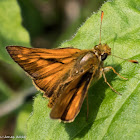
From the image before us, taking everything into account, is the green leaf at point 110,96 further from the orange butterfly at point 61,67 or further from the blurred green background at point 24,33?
the blurred green background at point 24,33

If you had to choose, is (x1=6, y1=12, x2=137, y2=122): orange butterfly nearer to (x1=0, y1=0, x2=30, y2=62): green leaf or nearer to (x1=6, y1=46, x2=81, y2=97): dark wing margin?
(x1=6, y1=46, x2=81, y2=97): dark wing margin

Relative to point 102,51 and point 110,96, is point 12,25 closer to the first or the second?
point 102,51

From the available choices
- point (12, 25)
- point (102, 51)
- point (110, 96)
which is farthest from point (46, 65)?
point (12, 25)

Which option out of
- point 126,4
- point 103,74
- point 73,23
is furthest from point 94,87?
point 73,23

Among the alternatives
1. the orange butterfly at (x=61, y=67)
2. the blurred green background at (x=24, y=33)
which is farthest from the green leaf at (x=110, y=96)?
the blurred green background at (x=24, y=33)

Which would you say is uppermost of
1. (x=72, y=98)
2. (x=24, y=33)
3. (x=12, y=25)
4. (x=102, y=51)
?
(x=12, y=25)
